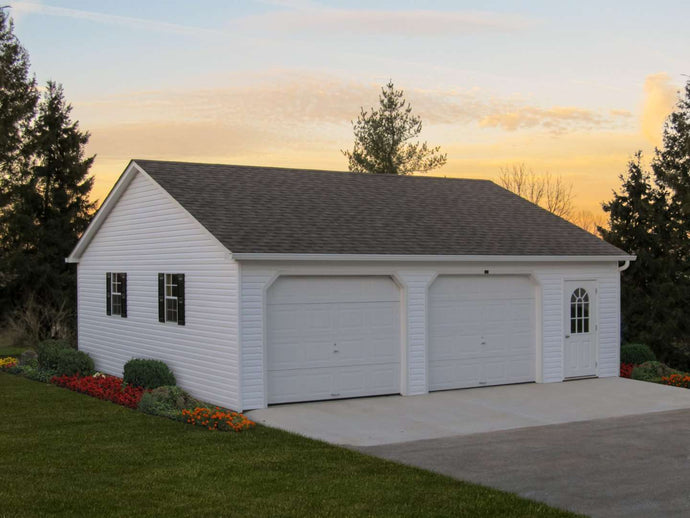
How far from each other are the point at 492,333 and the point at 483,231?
8.31 ft

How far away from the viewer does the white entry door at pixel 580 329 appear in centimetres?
1808

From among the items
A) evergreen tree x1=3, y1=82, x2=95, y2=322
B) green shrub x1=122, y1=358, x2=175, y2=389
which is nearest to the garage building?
green shrub x1=122, y1=358, x2=175, y2=389

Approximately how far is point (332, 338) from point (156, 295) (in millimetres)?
4598

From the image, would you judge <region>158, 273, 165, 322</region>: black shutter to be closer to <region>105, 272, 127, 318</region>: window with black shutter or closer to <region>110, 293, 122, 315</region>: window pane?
<region>105, 272, 127, 318</region>: window with black shutter

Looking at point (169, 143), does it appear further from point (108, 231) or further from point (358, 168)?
point (358, 168)

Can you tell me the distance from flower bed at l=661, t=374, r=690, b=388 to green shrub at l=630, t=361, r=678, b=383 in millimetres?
220

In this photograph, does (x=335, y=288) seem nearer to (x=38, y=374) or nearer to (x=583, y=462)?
(x=583, y=462)

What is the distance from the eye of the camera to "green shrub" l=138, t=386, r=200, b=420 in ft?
46.7

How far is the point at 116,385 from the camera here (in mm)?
17438

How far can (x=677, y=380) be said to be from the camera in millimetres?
17781

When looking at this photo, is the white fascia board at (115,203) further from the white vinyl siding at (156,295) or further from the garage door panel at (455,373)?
the garage door panel at (455,373)

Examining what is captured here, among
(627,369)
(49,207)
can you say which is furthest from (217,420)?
(49,207)

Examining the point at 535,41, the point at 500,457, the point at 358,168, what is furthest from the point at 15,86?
the point at 500,457

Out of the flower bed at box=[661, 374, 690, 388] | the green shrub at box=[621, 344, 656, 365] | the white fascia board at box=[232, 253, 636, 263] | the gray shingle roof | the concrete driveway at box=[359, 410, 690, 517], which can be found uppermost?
the gray shingle roof
